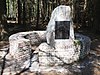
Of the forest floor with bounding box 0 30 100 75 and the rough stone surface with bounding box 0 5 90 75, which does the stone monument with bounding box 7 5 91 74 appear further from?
the forest floor with bounding box 0 30 100 75

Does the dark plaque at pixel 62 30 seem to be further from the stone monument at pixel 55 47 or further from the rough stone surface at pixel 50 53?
the rough stone surface at pixel 50 53

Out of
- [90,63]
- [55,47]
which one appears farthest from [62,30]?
[90,63]

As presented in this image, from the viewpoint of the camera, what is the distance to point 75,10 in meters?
12.5

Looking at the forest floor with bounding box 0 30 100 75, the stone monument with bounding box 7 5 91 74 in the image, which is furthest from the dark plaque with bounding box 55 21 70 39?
the forest floor with bounding box 0 30 100 75

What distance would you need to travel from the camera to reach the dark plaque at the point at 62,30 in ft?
24.9

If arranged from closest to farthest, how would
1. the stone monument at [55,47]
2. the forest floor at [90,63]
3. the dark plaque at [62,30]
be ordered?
the forest floor at [90,63]
the stone monument at [55,47]
the dark plaque at [62,30]

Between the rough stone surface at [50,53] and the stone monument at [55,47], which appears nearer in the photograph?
the rough stone surface at [50,53]

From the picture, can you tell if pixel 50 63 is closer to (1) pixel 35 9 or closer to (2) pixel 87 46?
(2) pixel 87 46

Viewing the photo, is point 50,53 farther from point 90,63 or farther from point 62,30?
point 90,63

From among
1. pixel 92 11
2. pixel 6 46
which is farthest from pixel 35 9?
pixel 6 46

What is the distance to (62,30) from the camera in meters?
7.66

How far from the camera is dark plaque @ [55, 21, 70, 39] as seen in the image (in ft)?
24.9

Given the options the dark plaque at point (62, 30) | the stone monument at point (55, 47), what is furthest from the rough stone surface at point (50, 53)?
the dark plaque at point (62, 30)

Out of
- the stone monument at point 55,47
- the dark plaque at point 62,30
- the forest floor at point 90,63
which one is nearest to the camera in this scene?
the forest floor at point 90,63
